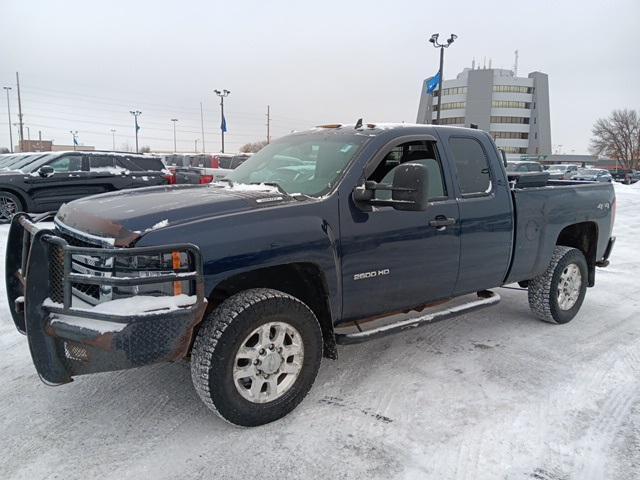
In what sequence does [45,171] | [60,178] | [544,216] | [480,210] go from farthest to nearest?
[60,178], [45,171], [544,216], [480,210]

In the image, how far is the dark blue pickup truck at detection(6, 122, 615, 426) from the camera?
8.75ft

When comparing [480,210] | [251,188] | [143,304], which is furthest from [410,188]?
[143,304]

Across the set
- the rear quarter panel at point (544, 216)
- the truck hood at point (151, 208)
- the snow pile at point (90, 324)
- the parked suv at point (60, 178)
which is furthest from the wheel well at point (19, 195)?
the rear quarter panel at point (544, 216)

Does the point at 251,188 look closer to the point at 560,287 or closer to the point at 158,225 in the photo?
the point at 158,225

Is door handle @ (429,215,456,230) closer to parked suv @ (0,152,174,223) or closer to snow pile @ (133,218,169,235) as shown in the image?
snow pile @ (133,218,169,235)

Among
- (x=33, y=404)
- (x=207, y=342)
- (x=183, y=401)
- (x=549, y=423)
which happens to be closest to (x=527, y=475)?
(x=549, y=423)

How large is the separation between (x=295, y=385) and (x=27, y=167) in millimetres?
10743

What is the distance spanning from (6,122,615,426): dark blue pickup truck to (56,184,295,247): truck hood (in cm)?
1

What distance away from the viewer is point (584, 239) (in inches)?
217

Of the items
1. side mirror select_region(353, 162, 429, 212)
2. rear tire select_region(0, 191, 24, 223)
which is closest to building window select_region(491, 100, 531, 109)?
rear tire select_region(0, 191, 24, 223)

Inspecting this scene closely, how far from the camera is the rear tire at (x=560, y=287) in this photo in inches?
198

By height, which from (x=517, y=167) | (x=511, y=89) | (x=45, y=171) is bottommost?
(x=45, y=171)

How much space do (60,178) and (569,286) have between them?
33.9 ft

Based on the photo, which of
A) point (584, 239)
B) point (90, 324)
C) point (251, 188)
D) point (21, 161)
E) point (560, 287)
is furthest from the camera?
point (21, 161)
